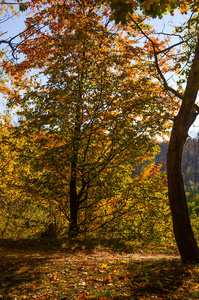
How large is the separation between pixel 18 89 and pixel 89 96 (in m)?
2.41

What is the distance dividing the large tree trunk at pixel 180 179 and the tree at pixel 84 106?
192 cm

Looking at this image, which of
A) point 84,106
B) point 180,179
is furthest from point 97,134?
point 180,179

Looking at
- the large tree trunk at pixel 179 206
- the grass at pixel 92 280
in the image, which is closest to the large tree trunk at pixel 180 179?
the large tree trunk at pixel 179 206

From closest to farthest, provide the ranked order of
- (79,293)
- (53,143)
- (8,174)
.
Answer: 1. (79,293)
2. (53,143)
3. (8,174)

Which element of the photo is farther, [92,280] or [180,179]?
[180,179]

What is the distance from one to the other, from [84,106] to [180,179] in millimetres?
3769

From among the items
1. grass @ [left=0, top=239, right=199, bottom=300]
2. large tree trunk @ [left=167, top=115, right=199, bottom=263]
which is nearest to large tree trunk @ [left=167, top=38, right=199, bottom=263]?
large tree trunk @ [left=167, top=115, right=199, bottom=263]

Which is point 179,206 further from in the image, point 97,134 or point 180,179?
point 97,134

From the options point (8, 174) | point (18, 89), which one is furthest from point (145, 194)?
point (8, 174)

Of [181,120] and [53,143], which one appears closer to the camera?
[181,120]

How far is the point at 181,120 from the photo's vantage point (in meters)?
5.18

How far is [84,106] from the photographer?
748 cm

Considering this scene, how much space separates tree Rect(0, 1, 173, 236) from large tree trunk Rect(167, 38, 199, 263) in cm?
192

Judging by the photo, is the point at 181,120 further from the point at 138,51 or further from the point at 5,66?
the point at 5,66
